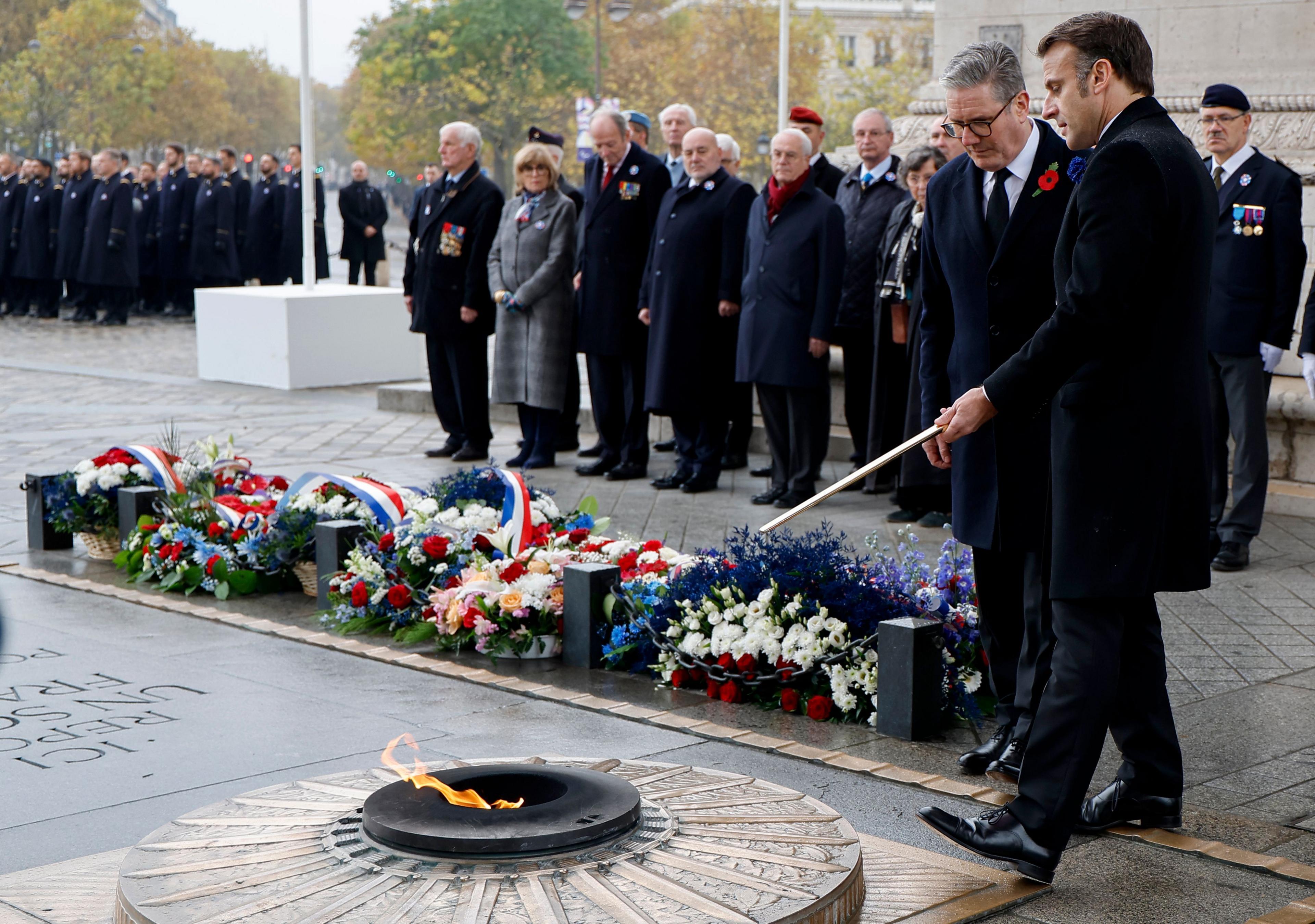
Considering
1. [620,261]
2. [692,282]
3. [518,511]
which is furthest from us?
[620,261]

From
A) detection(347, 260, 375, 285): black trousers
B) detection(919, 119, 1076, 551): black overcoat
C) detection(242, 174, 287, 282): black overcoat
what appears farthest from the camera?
detection(347, 260, 375, 285): black trousers

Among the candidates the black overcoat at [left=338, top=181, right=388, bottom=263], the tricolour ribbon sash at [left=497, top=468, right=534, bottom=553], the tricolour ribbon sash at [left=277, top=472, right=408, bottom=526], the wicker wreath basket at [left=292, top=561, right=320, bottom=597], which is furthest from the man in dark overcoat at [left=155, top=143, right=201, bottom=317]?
the tricolour ribbon sash at [left=497, top=468, right=534, bottom=553]

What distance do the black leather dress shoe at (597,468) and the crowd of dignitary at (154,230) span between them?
1480 cm

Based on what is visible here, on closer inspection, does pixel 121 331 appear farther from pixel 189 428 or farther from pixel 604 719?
pixel 604 719

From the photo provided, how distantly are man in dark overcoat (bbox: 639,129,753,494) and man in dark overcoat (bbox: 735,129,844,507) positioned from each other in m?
0.40

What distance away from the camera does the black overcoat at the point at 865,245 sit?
30.3 ft

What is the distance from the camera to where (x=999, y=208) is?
4207mm

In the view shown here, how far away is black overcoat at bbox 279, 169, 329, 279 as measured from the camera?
79.1 feet

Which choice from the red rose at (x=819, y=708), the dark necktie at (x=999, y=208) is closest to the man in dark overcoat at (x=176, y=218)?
the red rose at (x=819, y=708)

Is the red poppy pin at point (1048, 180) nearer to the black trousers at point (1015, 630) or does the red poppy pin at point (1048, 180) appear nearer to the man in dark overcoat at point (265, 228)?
the black trousers at point (1015, 630)

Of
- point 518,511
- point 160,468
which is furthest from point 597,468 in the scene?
point 518,511

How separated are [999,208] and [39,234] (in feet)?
74.3

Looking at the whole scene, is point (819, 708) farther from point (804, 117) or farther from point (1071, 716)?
point (804, 117)

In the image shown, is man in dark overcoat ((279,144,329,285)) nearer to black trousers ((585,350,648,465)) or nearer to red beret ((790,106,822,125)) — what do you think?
black trousers ((585,350,648,465))
